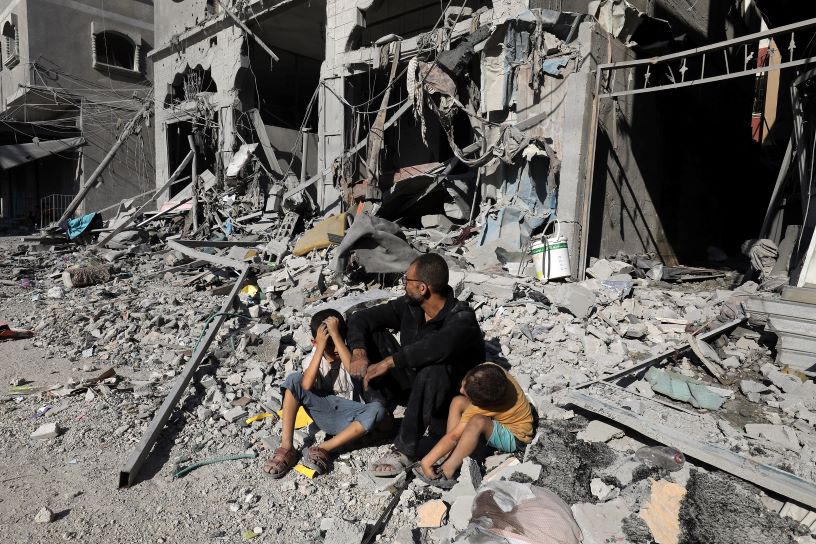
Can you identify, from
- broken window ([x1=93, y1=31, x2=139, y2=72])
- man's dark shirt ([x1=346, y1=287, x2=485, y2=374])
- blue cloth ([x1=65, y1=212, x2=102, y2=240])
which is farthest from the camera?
broken window ([x1=93, y1=31, x2=139, y2=72])

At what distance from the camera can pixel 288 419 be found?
326 centimetres

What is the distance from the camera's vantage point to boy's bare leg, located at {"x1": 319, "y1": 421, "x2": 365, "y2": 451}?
322cm

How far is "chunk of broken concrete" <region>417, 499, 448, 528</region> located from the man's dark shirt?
772 mm

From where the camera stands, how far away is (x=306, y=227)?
11039 millimetres

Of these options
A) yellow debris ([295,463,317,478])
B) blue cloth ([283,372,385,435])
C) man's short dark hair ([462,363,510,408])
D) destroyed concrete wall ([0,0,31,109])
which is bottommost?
yellow debris ([295,463,317,478])

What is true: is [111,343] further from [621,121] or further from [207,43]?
[207,43]

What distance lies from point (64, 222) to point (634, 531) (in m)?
15.4

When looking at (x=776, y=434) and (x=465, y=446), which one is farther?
(x=776, y=434)

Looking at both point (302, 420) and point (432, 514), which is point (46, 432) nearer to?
point (302, 420)

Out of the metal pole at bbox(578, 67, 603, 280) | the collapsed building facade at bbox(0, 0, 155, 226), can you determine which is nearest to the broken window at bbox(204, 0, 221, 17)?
the collapsed building facade at bbox(0, 0, 155, 226)

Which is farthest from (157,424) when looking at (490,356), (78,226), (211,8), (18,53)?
(18,53)

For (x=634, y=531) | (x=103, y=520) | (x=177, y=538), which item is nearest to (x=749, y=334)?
(x=634, y=531)

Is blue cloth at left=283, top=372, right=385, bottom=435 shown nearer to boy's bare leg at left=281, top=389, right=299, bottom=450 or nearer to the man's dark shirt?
boy's bare leg at left=281, top=389, right=299, bottom=450

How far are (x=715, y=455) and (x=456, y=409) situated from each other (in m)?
1.45
